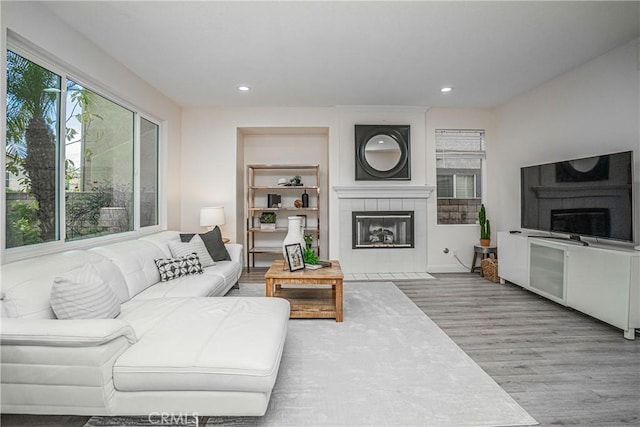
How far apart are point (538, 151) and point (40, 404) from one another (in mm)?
5268

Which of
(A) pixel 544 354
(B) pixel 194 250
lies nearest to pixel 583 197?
(A) pixel 544 354

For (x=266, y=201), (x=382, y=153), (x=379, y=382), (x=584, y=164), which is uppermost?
(x=382, y=153)

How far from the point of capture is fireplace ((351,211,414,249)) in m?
5.20

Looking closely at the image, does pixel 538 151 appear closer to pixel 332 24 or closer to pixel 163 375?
pixel 332 24

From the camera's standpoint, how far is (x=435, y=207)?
531 cm

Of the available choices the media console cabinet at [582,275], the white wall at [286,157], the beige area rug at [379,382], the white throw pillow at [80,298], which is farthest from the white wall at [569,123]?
the white throw pillow at [80,298]

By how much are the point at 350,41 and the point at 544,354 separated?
2990mm

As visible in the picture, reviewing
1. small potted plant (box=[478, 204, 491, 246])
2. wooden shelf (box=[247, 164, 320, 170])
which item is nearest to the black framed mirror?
wooden shelf (box=[247, 164, 320, 170])

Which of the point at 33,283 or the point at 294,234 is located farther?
the point at 294,234

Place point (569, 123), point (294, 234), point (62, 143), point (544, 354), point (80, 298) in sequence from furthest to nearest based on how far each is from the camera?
1. point (569, 123)
2. point (294, 234)
3. point (62, 143)
4. point (544, 354)
5. point (80, 298)

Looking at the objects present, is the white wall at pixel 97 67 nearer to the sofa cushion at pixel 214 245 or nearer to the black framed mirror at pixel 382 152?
the sofa cushion at pixel 214 245

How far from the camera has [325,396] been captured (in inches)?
73.8

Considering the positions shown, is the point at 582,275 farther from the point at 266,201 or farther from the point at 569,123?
the point at 266,201

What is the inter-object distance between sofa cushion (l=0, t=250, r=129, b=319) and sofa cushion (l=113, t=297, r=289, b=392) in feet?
1.51
